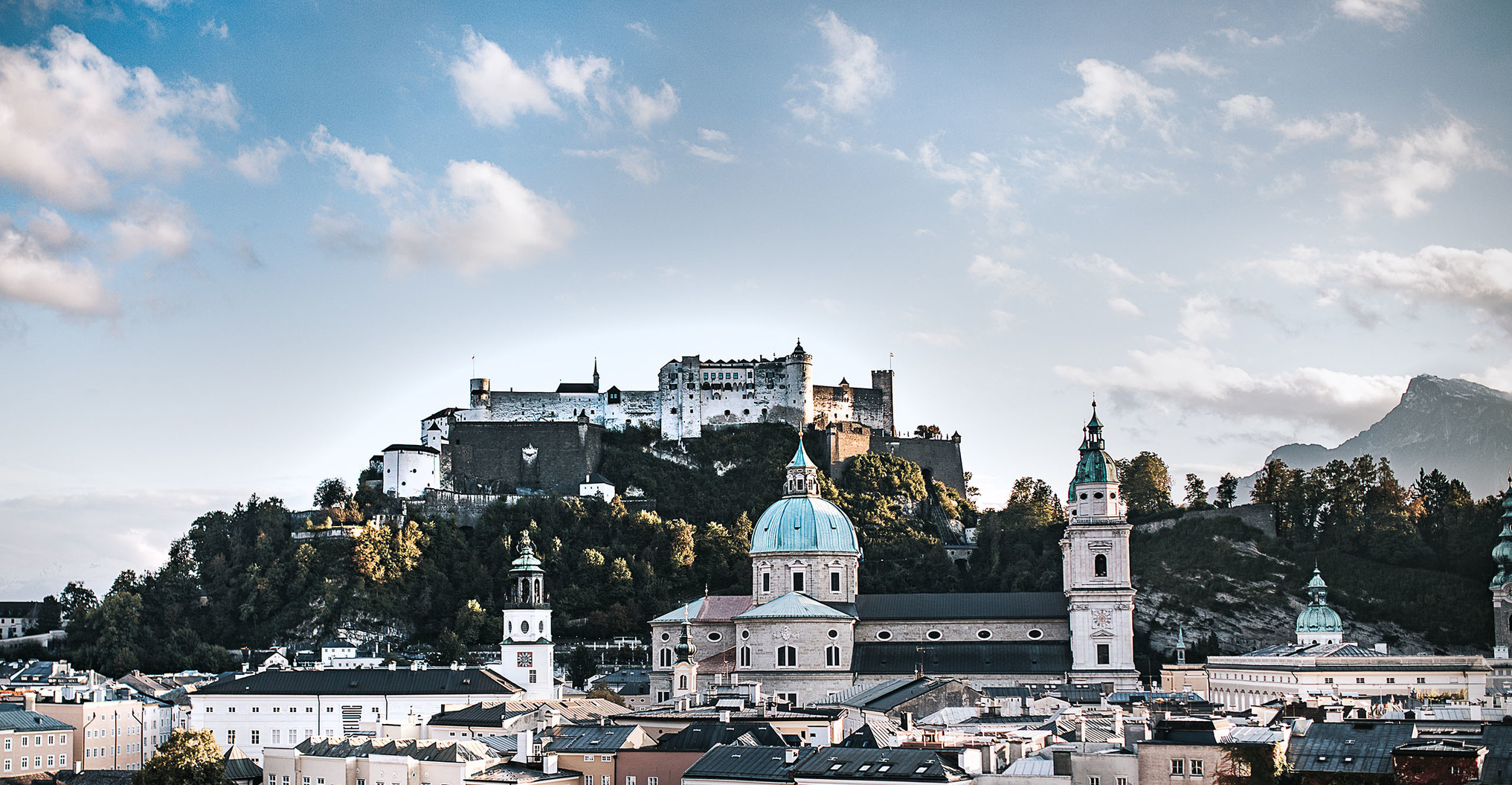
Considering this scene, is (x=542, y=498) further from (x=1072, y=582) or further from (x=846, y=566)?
(x=1072, y=582)

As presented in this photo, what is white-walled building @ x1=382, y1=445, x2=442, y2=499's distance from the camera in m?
102

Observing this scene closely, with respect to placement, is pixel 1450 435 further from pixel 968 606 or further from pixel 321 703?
pixel 321 703

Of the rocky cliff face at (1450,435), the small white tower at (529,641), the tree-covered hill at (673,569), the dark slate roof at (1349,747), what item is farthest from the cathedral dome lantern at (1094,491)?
the rocky cliff face at (1450,435)

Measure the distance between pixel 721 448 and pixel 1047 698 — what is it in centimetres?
5167

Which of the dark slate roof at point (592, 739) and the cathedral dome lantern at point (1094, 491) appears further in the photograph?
the cathedral dome lantern at point (1094, 491)

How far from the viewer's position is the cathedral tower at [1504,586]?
77.1 metres

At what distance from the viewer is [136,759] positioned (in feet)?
229

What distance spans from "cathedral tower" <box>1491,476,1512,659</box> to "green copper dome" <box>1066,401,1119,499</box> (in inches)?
737

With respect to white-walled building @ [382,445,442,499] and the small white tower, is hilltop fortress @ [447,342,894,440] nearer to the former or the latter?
white-walled building @ [382,445,442,499]

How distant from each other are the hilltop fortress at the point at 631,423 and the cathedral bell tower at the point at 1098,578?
105 feet

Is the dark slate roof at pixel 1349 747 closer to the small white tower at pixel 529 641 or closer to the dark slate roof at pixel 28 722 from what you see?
the small white tower at pixel 529 641

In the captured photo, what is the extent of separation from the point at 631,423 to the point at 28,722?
5302cm

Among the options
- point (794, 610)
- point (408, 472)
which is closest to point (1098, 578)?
point (794, 610)

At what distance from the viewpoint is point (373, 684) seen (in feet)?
217
